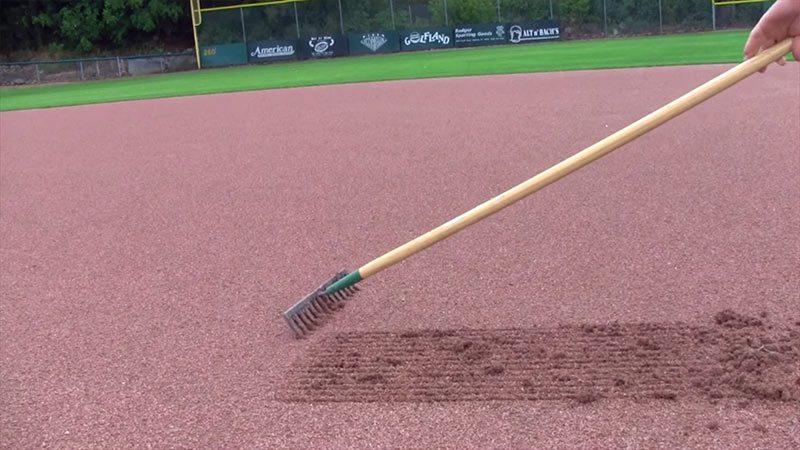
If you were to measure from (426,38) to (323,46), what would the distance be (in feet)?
12.3

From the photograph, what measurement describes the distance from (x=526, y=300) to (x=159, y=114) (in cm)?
Answer: 1381

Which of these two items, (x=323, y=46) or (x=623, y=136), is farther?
(x=323, y=46)

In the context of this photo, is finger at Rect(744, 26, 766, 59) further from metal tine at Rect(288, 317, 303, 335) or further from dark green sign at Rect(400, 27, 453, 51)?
dark green sign at Rect(400, 27, 453, 51)

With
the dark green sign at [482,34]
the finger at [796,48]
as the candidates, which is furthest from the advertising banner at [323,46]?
the finger at [796,48]

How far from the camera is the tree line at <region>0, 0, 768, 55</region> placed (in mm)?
35156

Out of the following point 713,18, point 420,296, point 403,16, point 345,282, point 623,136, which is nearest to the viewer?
point 623,136

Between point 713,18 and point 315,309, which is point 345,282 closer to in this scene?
point 315,309

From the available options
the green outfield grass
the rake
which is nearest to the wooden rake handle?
the rake

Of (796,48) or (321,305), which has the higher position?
(796,48)

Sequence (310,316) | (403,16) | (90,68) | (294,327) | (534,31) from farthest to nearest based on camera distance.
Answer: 1. (403,16)
2. (90,68)
3. (534,31)
4. (310,316)
5. (294,327)

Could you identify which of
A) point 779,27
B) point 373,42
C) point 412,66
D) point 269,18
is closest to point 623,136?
point 779,27

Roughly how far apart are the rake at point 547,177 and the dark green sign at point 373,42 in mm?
31347

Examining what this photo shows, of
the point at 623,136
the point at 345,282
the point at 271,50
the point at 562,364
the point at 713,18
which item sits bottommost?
the point at 562,364

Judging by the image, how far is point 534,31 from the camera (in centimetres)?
3547
